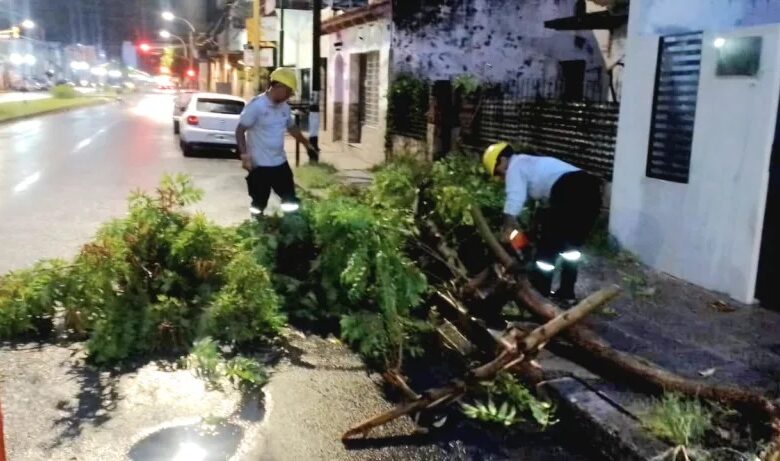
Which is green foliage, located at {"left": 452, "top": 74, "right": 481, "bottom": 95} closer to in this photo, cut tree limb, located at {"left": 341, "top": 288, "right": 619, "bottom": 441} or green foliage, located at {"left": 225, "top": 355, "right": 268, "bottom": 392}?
cut tree limb, located at {"left": 341, "top": 288, "right": 619, "bottom": 441}

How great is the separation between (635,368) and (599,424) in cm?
54

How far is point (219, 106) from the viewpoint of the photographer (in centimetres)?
1947

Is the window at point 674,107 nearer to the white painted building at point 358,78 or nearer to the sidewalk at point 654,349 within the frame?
the sidewalk at point 654,349

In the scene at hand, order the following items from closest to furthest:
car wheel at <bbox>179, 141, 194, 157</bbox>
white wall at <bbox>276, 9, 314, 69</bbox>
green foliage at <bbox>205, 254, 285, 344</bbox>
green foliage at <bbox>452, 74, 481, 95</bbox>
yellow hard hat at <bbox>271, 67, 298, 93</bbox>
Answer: green foliage at <bbox>205, 254, 285, 344</bbox> < yellow hard hat at <bbox>271, 67, 298, 93</bbox> < green foliage at <bbox>452, 74, 481, 95</bbox> < car wheel at <bbox>179, 141, 194, 157</bbox> < white wall at <bbox>276, 9, 314, 69</bbox>

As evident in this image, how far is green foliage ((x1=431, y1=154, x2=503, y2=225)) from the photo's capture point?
254 inches

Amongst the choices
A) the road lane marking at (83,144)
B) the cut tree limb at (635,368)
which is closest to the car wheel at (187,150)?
the road lane marking at (83,144)

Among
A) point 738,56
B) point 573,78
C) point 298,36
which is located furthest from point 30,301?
point 298,36

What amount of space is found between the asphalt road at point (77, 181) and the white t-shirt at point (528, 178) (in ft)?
14.3

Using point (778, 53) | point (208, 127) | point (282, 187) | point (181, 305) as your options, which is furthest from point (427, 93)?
point (181, 305)

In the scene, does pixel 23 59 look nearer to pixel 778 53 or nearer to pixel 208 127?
pixel 208 127

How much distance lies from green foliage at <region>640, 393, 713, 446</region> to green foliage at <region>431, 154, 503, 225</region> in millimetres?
2411

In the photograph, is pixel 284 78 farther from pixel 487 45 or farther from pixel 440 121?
pixel 487 45

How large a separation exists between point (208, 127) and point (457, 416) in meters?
15.7

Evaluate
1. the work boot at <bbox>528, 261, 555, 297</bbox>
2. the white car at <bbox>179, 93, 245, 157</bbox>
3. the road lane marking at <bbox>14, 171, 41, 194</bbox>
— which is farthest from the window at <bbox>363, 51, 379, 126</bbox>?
the work boot at <bbox>528, 261, 555, 297</bbox>
